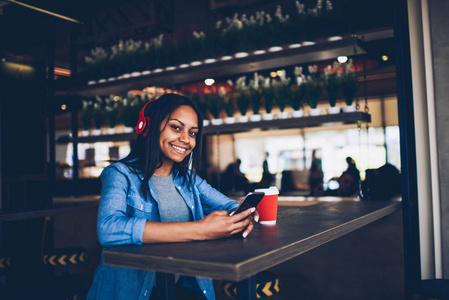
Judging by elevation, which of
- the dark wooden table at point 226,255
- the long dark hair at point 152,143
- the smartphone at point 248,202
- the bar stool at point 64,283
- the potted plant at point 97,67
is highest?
the potted plant at point 97,67

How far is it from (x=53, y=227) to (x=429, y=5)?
356 centimetres

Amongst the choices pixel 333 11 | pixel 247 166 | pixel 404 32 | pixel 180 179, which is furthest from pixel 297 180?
pixel 180 179

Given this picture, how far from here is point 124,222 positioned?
119cm

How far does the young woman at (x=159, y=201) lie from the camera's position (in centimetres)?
119

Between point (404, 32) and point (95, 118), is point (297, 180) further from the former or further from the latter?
point (404, 32)

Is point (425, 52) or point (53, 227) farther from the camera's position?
point (53, 227)

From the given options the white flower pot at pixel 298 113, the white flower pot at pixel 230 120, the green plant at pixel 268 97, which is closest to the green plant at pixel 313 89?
the white flower pot at pixel 298 113

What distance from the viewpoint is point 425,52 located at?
2461 millimetres

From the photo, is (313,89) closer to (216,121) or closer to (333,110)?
(333,110)

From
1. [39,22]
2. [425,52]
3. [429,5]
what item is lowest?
[425,52]

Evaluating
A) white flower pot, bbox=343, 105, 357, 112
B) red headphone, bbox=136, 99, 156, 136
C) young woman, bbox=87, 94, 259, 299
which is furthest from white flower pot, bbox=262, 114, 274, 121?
red headphone, bbox=136, 99, 156, 136

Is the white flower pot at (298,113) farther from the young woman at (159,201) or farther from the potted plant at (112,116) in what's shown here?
the potted plant at (112,116)

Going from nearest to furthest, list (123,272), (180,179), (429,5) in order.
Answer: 1. (123,272)
2. (180,179)
3. (429,5)

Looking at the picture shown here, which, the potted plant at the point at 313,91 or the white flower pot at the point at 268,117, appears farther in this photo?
the white flower pot at the point at 268,117
